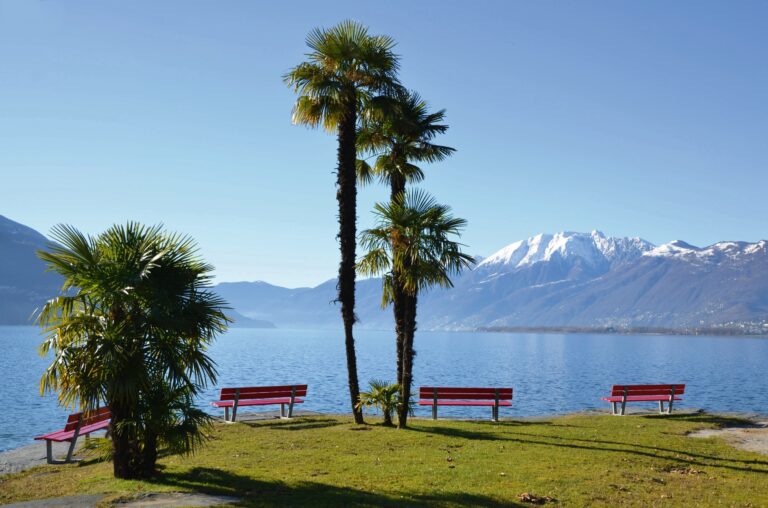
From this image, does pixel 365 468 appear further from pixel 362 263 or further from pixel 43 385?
pixel 362 263

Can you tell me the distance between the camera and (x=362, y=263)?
23.2 m

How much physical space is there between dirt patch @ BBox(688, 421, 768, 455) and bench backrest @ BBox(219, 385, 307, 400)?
15014 mm


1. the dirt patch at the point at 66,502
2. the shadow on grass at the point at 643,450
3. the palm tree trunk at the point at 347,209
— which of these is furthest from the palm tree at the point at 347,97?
the dirt patch at the point at 66,502

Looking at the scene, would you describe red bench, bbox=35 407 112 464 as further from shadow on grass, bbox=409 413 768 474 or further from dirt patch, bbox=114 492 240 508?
shadow on grass, bbox=409 413 768 474

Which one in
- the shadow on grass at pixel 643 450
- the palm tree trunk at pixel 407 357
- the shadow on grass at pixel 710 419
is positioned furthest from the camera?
the shadow on grass at pixel 710 419

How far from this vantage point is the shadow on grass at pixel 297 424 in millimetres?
23241

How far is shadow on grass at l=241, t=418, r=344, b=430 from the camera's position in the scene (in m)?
23.2

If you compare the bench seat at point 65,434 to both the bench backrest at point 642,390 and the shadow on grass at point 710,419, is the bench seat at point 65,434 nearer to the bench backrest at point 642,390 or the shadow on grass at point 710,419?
the bench backrest at point 642,390

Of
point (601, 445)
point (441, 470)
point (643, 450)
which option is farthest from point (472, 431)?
point (441, 470)

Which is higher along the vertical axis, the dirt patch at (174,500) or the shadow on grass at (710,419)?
the dirt patch at (174,500)

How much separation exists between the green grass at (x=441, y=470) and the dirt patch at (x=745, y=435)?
2.37ft

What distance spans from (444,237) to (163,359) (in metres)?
11.2

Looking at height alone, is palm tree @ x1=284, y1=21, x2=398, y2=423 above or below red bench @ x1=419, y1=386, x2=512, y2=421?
above

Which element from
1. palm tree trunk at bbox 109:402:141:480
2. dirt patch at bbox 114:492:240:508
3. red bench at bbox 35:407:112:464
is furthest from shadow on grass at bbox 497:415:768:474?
red bench at bbox 35:407:112:464
